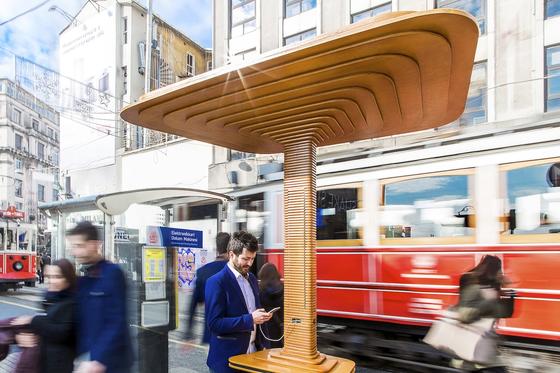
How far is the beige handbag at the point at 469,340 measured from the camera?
3.54 meters

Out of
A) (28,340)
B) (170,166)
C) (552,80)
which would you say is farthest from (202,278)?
(170,166)

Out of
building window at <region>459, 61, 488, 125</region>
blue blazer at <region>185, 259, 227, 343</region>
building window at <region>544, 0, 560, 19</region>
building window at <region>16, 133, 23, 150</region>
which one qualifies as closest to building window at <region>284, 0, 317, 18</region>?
building window at <region>459, 61, 488, 125</region>

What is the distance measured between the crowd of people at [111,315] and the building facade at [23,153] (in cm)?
4047

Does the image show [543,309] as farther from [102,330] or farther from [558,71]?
[558,71]

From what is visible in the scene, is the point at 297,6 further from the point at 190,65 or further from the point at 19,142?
the point at 19,142

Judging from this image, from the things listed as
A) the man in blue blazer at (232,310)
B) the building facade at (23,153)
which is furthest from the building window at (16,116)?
the man in blue blazer at (232,310)

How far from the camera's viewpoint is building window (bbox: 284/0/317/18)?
18.3m

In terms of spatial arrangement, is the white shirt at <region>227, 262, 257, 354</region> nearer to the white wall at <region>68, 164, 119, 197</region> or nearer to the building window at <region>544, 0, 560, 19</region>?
the building window at <region>544, 0, 560, 19</region>

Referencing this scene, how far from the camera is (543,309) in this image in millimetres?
5328

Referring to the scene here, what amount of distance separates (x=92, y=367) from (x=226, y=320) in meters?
0.93

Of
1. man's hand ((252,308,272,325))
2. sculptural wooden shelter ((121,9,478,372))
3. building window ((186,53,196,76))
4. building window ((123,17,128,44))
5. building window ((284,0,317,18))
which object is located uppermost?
building window ((123,17,128,44))

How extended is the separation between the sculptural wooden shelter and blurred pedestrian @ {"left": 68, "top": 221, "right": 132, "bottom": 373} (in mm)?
894

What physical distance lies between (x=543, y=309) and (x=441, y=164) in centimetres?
219

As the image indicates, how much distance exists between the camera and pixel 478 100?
14688 millimetres
